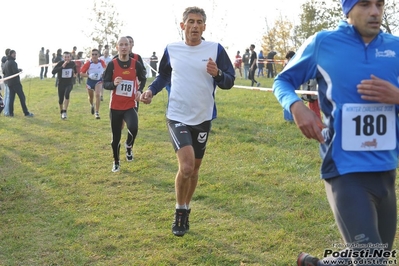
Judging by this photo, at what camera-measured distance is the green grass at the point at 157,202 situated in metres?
5.43

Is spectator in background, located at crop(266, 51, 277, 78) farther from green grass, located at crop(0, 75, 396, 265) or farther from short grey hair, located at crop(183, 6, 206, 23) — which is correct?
short grey hair, located at crop(183, 6, 206, 23)

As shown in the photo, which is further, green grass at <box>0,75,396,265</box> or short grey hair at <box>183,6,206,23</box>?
short grey hair at <box>183,6,206,23</box>

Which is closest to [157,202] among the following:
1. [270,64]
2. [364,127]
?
[364,127]

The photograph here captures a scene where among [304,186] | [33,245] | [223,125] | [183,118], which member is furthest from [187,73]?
[223,125]

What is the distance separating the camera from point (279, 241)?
555 centimetres

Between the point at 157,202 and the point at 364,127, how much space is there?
4544 mm

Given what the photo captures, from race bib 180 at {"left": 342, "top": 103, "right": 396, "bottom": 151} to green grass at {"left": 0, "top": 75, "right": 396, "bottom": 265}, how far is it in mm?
2147

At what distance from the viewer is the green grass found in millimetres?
5430

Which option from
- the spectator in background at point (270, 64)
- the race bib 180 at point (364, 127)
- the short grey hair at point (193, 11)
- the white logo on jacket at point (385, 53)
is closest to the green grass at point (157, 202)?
the race bib 180 at point (364, 127)

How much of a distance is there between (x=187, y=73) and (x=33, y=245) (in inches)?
93.8

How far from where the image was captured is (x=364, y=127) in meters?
3.14

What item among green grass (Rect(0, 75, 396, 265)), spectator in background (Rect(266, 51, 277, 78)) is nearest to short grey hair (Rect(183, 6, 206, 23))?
green grass (Rect(0, 75, 396, 265))

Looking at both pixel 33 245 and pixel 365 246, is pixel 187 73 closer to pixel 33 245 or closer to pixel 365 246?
pixel 33 245

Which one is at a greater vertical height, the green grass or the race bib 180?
the race bib 180
